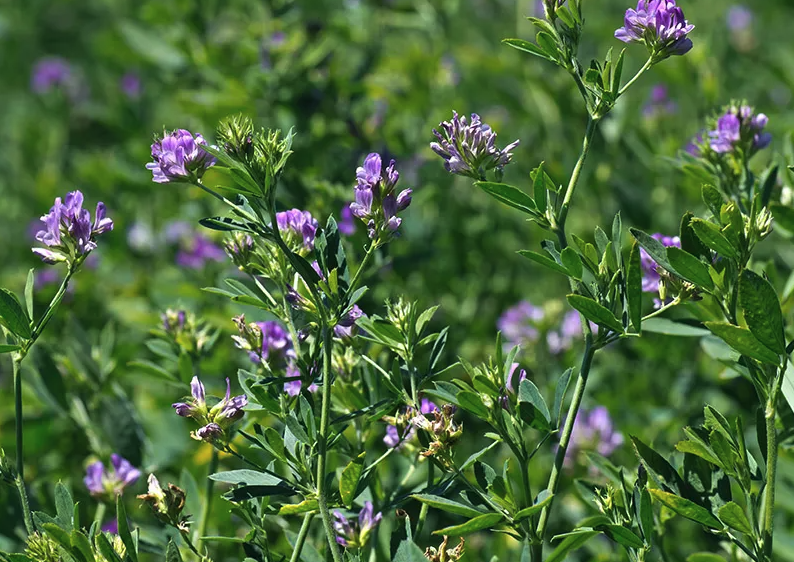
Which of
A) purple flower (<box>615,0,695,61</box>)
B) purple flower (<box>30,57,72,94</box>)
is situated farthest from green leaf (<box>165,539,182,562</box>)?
purple flower (<box>30,57,72,94</box>)

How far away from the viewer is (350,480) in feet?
3.85

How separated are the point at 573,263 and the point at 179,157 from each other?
0.53 metres

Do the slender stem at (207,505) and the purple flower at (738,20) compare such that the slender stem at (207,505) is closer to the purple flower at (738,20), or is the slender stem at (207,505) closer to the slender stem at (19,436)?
the slender stem at (19,436)

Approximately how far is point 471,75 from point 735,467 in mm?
2824

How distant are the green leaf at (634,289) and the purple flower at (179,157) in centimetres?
56

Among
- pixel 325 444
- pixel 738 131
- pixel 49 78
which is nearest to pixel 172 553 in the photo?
pixel 325 444

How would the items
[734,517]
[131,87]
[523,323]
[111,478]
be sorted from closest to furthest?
1. [734,517]
2. [111,478]
3. [523,323]
4. [131,87]

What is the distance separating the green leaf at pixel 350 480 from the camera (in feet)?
3.81

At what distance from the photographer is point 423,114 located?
3.02 metres

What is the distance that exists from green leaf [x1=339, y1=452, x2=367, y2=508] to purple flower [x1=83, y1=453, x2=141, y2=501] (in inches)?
23.9

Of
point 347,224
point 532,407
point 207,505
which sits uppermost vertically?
point 532,407

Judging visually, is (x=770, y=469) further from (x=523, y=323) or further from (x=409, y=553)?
(x=523, y=323)

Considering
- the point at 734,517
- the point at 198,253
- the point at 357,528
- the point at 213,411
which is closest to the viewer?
the point at 734,517

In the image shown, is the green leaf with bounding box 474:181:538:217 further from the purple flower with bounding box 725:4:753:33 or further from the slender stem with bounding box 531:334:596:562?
the purple flower with bounding box 725:4:753:33
